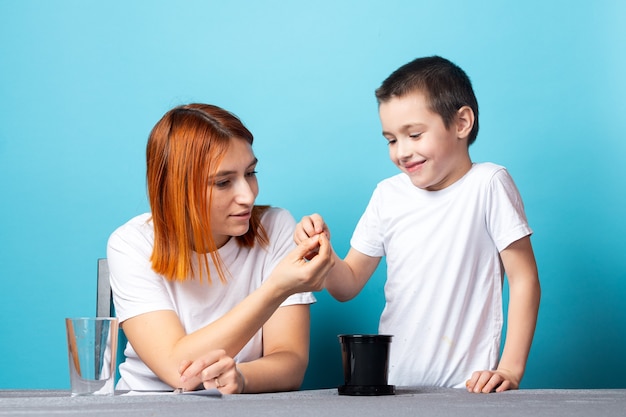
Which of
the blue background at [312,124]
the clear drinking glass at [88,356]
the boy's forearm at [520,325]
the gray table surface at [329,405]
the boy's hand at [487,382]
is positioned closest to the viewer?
the gray table surface at [329,405]

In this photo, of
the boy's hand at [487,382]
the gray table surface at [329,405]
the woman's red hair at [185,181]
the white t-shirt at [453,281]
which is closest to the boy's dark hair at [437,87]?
the white t-shirt at [453,281]

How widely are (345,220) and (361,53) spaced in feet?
1.43

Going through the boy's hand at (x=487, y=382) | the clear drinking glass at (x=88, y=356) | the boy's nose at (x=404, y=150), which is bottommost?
the boy's hand at (x=487, y=382)

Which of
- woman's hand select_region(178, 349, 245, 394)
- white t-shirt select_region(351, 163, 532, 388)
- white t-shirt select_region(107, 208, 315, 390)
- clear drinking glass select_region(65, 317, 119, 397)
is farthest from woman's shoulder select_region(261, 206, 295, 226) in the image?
clear drinking glass select_region(65, 317, 119, 397)

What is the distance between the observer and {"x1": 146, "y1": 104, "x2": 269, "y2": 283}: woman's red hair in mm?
1474

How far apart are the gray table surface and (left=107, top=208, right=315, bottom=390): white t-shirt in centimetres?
44

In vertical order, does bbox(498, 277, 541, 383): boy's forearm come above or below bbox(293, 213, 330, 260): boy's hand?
below

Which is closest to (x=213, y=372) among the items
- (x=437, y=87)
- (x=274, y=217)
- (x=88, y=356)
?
(x=88, y=356)

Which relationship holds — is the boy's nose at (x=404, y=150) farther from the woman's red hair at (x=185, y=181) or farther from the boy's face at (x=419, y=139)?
the woman's red hair at (x=185, y=181)

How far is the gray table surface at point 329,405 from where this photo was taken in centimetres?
87

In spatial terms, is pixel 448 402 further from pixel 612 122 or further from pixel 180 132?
pixel 612 122

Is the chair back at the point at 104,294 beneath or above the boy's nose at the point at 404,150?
beneath

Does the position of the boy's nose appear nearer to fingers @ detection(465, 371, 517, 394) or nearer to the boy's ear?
the boy's ear

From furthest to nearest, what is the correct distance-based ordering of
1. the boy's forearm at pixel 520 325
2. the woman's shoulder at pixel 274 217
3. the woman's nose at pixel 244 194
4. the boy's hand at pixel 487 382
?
the woman's shoulder at pixel 274 217 < the woman's nose at pixel 244 194 < the boy's forearm at pixel 520 325 < the boy's hand at pixel 487 382
